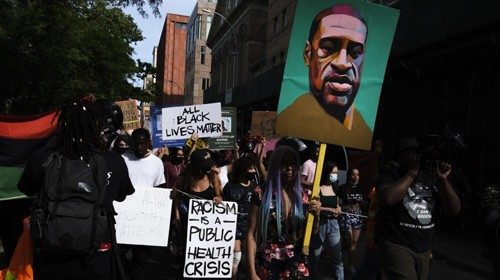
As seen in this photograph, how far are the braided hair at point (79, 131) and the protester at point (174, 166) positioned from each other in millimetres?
4414

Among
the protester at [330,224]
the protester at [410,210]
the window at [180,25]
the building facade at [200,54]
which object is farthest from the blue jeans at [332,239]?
the window at [180,25]

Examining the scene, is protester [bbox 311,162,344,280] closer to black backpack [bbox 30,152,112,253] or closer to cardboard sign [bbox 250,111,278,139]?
black backpack [bbox 30,152,112,253]

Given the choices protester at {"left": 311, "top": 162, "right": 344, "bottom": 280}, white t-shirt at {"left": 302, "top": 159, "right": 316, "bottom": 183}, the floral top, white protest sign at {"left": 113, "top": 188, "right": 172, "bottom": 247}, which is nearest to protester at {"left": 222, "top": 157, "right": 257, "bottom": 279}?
white protest sign at {"left": 113, "top": 188, "right": 172, "bottom": 247}

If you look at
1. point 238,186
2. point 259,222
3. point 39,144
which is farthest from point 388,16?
point 39,144

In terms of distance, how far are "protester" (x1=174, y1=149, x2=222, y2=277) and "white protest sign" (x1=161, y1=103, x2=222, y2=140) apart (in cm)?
359

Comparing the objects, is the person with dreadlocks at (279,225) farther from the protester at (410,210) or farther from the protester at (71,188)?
the protester at (71,188)

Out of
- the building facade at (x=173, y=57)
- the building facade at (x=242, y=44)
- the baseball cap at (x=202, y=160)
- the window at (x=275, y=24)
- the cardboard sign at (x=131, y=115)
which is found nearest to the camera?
the baseball cap at (x=202, y=160)

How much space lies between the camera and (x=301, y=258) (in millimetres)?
3621

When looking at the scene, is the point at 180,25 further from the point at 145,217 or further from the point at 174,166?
the point at 145,217

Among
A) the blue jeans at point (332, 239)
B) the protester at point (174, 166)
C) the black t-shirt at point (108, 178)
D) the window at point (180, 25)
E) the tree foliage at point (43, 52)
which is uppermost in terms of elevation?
the window at point (180, 25)

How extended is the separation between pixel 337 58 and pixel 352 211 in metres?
4.05

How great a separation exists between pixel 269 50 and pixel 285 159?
29.3 m

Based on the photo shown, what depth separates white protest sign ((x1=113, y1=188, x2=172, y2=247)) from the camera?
18.0 ft

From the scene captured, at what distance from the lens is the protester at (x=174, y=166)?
8297mm
